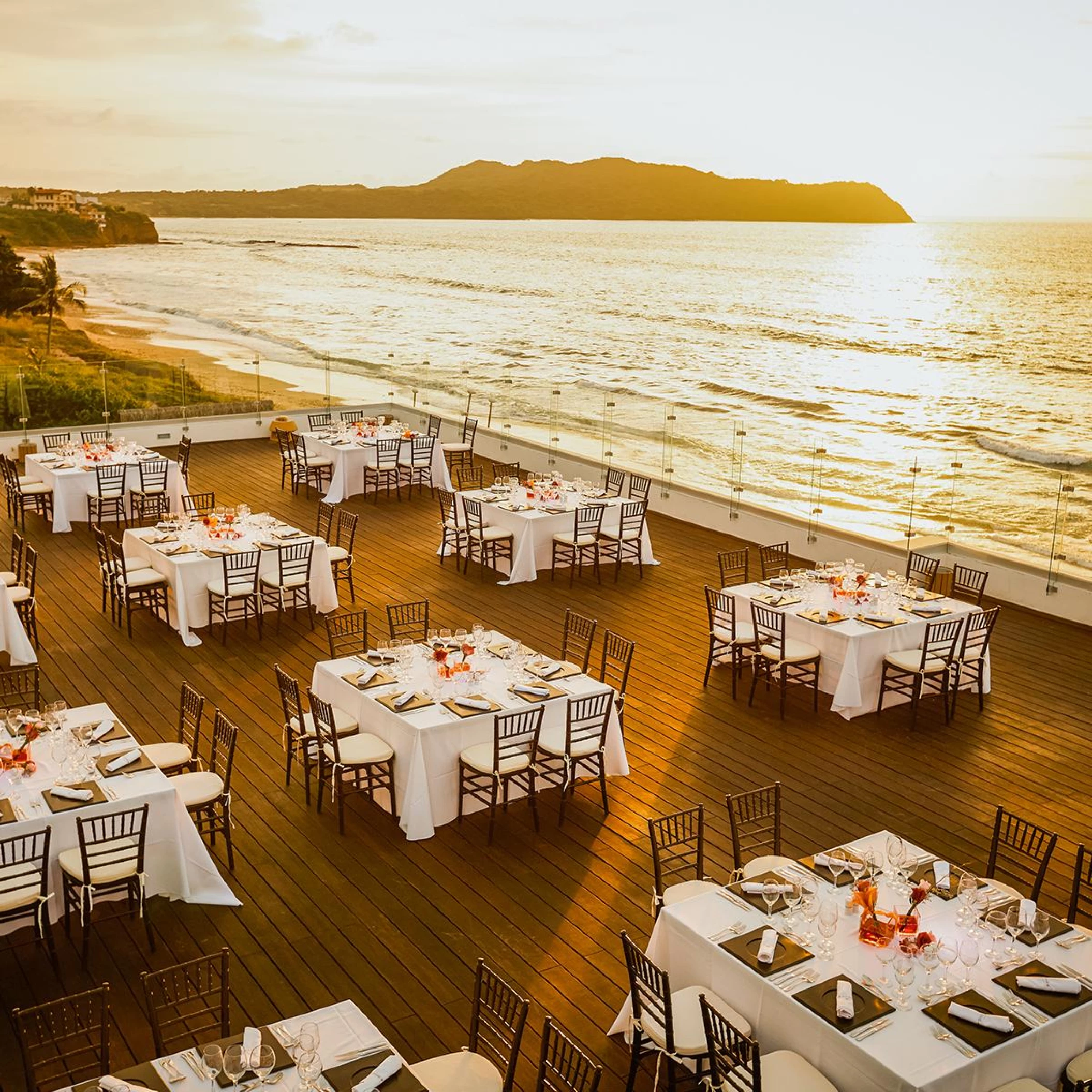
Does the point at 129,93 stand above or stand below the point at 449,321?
above

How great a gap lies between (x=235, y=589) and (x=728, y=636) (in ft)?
17.3

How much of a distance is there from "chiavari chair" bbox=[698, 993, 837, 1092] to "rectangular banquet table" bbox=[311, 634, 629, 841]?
3587mm

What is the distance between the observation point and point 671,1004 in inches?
236

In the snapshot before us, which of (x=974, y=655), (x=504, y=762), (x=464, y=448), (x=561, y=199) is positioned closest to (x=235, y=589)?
(x=504, y=762)

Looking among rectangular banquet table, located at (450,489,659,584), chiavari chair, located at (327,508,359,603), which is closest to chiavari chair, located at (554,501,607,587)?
rectangular banquet table, located at (450,489,659,584)

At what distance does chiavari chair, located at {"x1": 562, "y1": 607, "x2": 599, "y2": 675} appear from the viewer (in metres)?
10.6

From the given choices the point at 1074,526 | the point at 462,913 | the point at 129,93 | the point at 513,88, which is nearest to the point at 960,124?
the point at 513,88

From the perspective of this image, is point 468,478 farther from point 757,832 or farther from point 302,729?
point 757,832

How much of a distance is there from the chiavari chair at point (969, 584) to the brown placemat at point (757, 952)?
22.2ft

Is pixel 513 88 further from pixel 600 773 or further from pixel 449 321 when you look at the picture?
pixel 600 773

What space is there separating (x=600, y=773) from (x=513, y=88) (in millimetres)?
42369

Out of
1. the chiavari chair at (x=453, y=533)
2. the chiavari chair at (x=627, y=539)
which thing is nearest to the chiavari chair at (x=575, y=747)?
the chiavari chair at (x=627, y=539)

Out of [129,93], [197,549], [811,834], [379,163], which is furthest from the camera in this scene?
[379,163]

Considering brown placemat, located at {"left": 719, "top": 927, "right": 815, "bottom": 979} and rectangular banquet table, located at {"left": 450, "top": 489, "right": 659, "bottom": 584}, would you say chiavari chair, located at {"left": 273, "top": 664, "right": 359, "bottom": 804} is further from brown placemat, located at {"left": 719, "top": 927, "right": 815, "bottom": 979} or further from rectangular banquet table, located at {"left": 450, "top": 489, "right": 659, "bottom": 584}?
rectangular banquet table, located at {"left": 450, "top": 489, "right": 659, "bottom": 584}
